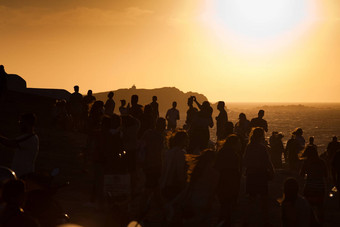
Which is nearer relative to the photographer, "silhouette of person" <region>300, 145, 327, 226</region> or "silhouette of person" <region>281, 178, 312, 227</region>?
"silhouette of person" <region>281, 178, 312, 227</region>

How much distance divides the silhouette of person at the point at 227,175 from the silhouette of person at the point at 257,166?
1.72 ft

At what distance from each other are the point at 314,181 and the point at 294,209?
3492 mm

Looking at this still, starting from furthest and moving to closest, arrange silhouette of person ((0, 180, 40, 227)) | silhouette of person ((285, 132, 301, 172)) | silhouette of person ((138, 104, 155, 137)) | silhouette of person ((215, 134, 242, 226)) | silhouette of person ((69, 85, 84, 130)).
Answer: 1. silhouette of person ((69, 85, 84, 130))
2. silhouette of person ((285, 132, 301, 172))
3. silhouette of person ((138, 104, 155, 137))
4. silhouette of person ((215, 134, 242, 226))
5. silhouette of person ((0, 180, 40, 227))

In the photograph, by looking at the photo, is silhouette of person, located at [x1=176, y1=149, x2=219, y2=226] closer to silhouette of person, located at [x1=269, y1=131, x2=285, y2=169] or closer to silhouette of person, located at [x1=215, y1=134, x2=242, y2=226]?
silhouette of person, located at [x1=215, y1=134, x2=242, y2=226]

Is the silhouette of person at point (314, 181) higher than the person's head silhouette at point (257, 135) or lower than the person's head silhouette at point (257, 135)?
lower

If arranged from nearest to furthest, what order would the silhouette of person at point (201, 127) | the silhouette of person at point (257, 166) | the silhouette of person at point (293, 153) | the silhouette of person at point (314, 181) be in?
1. the silhouette of person at point (257, 166)
2. the silhouette of person at point (314, 181)
3. the silhouette of person at point (201, 127)
4. the silhouette of person at point (293, 153)

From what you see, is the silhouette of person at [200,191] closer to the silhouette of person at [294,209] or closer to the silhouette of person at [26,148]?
the silhouette of person at [294,209]

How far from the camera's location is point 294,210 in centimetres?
596

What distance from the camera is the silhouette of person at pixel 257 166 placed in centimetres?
890

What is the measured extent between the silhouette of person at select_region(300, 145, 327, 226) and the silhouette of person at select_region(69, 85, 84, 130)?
11709 millimetres

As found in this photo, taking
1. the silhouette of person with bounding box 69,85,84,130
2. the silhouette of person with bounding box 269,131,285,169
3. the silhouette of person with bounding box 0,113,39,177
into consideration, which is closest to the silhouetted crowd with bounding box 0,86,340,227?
the silhouette of person with bounding box 0,113,39,177

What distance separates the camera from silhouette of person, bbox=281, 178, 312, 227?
5910 mm

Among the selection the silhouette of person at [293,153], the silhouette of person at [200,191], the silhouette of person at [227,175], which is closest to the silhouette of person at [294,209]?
the silhouette of person at [200,191]

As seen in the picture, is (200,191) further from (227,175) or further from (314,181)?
(314,181)
